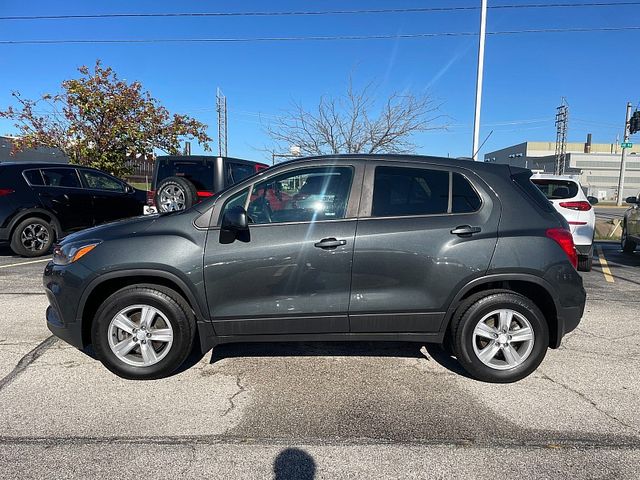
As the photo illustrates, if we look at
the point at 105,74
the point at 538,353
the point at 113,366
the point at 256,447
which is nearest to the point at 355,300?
the point at 256,447

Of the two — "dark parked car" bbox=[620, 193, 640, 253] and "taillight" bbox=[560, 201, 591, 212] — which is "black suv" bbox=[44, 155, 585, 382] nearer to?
"taillight" bbox=[560, 201, 591, 212]

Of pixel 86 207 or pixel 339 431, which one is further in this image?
pixel 86 207

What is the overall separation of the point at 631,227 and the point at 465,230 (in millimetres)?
8624

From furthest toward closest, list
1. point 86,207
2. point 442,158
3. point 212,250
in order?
point 86,207, point 442,158, point 212,250

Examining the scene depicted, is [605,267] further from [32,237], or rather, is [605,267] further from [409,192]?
[32,237]

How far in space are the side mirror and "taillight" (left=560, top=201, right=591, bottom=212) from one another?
6.49m

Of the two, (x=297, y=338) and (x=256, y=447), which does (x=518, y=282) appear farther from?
(x=256, y=447)

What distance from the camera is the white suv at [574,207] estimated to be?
762 centimetres

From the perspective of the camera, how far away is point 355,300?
11.2ft

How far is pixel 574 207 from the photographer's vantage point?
25.2ft

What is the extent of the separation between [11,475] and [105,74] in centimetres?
1624

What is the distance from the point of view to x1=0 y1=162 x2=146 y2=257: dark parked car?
8.21 m

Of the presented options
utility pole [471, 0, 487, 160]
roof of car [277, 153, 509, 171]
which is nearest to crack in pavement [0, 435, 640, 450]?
roof of car [277, 153, 509, 171]

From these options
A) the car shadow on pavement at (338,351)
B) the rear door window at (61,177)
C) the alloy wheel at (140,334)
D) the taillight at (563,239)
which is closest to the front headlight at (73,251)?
the alloy wheel at (140,334)
